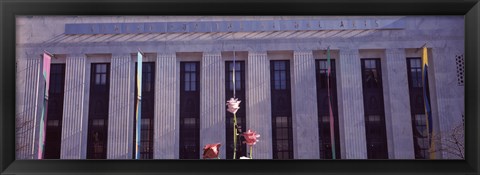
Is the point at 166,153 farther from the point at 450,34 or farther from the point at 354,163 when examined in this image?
the point at 354,163

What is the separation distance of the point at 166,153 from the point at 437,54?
1715 cm

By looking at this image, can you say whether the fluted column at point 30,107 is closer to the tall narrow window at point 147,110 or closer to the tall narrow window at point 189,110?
the tall narrow window at point 147,110

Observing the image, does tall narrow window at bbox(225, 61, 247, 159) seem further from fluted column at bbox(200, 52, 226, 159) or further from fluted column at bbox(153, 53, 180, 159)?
fluted column at bbox(153, 53, 180, 159)

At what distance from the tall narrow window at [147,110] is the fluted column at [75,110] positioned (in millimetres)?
3146

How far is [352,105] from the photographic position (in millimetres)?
29609

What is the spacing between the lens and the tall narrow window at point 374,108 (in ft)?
96.8

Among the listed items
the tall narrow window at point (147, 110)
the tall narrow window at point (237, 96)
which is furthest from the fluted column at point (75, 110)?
the tall narrow window at point (237, 96)

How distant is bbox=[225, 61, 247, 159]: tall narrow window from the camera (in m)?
29.5

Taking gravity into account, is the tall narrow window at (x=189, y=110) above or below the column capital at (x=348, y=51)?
below

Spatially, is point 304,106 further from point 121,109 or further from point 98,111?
point 98,111

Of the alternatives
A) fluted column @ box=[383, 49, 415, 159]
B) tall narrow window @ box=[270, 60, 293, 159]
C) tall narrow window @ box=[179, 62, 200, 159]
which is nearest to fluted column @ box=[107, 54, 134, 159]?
tall narrow window @ box=[179, 62, 200, 159]

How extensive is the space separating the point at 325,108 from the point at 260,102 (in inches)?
161
